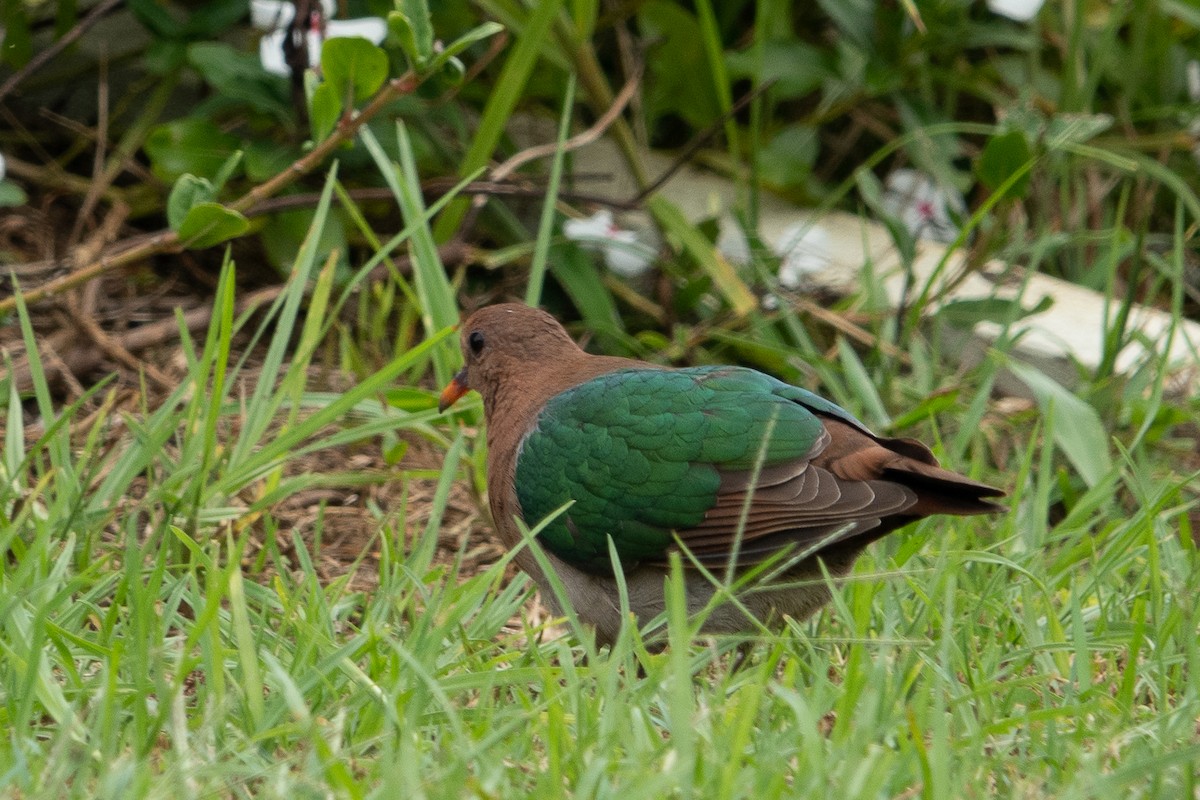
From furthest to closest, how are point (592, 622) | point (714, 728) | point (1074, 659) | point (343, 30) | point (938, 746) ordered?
1. point (343, 30)
2. point (592, 622)
3. point (1074, 659)
4. point (714, 728)
5. point (938, 746)

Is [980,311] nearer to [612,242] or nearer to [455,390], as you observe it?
[612,242]

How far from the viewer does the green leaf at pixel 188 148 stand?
4.24m

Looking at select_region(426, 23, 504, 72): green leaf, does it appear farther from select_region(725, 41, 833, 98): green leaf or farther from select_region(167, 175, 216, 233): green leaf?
select_region(725, 41, 833, 98): green leaf

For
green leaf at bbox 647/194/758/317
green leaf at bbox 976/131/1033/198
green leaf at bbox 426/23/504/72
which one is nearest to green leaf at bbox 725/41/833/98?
green leaf at bbox 647/194/758/317

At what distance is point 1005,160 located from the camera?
159 inches

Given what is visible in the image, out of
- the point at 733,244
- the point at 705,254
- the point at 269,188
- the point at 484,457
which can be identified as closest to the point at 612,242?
the point at 705,254

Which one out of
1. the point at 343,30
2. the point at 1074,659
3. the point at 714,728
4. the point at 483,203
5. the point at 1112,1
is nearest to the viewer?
the point at 714,728

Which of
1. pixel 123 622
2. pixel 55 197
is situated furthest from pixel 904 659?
pixel 55 197

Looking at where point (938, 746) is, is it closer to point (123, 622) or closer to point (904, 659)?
point (904, 659)

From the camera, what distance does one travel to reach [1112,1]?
5156 mm

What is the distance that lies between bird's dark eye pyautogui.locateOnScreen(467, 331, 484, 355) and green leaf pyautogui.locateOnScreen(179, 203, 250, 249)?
1.84 ft

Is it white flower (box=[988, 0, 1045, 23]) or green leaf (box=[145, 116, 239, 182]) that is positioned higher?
white flower (box=[988, 0, 1045, 23])

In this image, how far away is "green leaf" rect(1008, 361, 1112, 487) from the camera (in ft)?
12.1

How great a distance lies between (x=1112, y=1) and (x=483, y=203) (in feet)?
7.58
